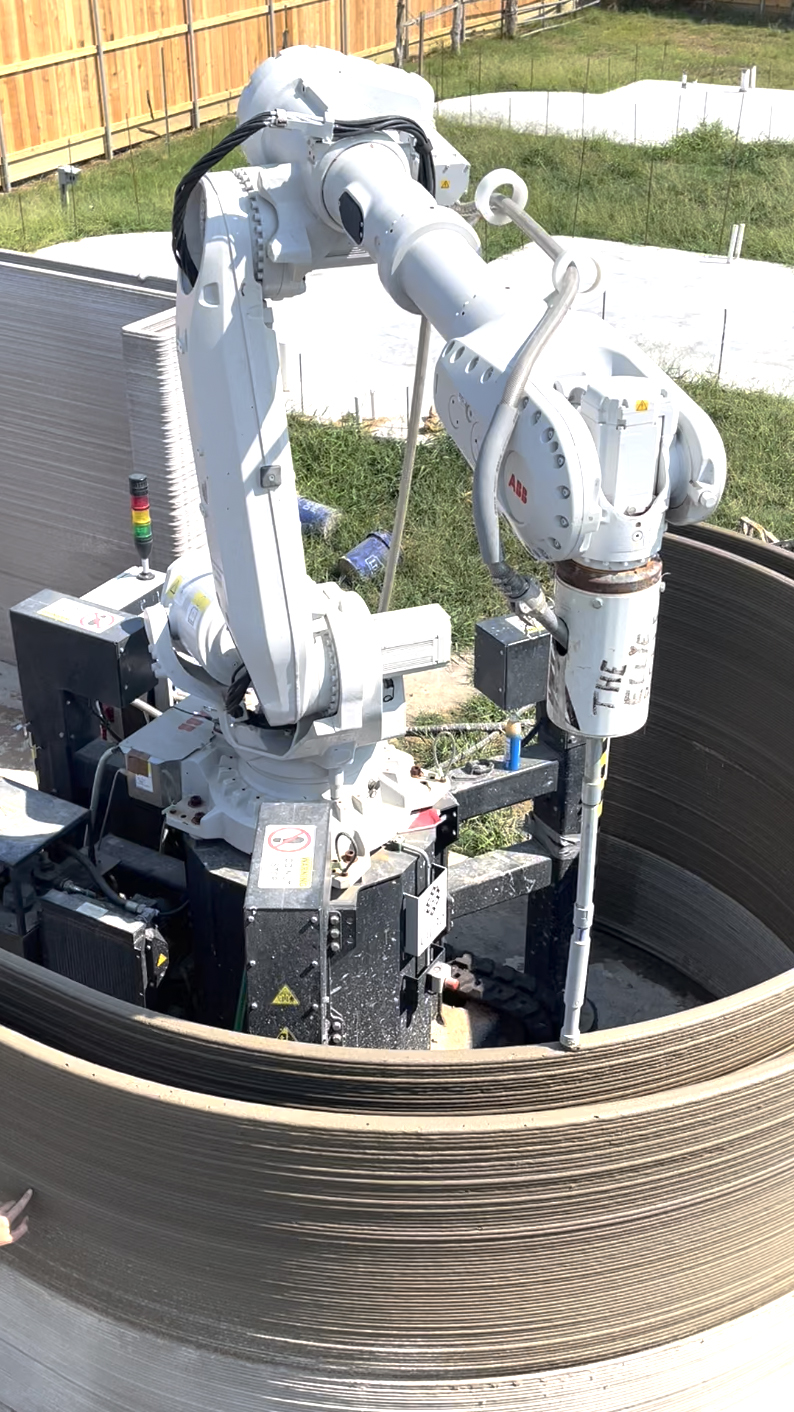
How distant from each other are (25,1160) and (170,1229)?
1.64 ft

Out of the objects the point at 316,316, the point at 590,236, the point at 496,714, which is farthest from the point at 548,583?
the point at 590,236

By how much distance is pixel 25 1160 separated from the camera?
444 cm

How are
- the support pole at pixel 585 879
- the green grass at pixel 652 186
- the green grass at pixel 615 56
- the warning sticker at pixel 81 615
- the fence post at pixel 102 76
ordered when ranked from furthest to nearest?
the green grass at pixel 615 56 → the fence post at pixel 102 76 → the green grass at pixel 652 186 → the warning sticker at pixel 81 615 → the support pole at pixel 585 879

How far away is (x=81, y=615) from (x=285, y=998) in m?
2.06

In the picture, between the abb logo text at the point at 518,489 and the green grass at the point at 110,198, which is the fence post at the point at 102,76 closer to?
the green grass at the point at 110,198

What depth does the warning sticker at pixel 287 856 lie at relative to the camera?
15.1 ft

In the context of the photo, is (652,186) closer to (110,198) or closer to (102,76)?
(110,198)

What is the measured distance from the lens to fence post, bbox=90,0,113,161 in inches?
720

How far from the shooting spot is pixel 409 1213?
3984 millimetres

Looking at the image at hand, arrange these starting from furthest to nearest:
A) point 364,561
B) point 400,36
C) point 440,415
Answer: point 400,36 < point 364,561 < point 440,415

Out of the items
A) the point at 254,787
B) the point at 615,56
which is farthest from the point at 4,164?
the point at 254,787

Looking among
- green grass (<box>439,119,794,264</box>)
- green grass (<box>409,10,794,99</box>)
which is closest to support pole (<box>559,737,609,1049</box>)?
green grass (<box>439,119,794,264</box>)

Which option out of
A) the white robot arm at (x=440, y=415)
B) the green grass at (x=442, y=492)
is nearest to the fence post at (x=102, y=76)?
the green grass at (x=442, y=492)

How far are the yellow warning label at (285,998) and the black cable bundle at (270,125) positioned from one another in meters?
2.10
